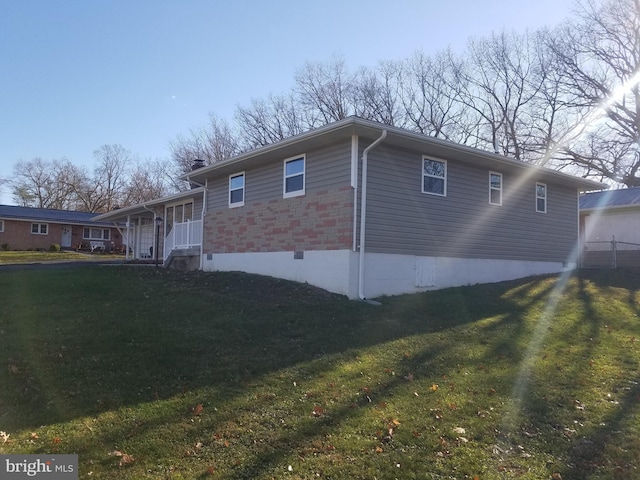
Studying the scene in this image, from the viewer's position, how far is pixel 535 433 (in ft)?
17.1

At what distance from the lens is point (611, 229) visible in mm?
25266

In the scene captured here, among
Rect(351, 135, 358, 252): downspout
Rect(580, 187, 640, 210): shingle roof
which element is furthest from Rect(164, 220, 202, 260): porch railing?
Rect(580, 187, 640, 210): shingle roof

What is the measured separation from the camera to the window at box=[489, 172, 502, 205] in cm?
1523

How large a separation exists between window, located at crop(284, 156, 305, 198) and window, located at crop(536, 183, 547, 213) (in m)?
7.95

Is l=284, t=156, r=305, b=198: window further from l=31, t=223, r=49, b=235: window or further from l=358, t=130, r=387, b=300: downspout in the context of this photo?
l=31, t=223, r=49, b=235: window

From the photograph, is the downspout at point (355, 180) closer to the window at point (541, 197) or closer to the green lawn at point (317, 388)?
the green lawn at point (317, 388)

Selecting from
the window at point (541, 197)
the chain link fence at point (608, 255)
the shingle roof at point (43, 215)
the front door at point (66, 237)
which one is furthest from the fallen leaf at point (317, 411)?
the front door at point (66, 237)

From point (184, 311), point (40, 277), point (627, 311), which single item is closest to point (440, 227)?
point (627, 311)

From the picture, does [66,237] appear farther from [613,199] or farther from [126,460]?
[126,460]

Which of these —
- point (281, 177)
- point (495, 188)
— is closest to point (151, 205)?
point (281, 177)

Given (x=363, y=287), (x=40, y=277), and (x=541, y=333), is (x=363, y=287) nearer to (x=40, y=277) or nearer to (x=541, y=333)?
(x=541, y=333)

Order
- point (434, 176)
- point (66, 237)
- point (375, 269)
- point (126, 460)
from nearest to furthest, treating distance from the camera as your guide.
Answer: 1. point (126, 460)
2. point (375, 269)
3. point (434, 176)
4. point (66, 237)

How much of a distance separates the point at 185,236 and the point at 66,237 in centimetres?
2417

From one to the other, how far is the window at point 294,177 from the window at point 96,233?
3089cm
